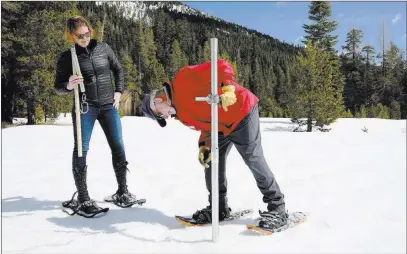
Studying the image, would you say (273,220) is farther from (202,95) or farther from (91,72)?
(91,72)

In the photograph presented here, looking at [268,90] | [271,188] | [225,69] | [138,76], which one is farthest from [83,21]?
[268,90]

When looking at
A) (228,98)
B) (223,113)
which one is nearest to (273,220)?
(223,113)

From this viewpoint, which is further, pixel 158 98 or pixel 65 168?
pixel 65 168

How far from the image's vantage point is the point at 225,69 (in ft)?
9.53

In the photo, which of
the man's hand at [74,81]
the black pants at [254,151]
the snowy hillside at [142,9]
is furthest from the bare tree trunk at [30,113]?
the snowy hillside at [142,9]

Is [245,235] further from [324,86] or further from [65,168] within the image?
[324,86]

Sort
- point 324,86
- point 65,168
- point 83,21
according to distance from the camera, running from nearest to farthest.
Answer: point 83,21, point 65,168, point 324,86

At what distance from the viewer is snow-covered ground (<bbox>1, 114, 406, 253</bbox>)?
9.53 ft

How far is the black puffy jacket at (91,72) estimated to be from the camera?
373 cm

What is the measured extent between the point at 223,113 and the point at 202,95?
21 cm

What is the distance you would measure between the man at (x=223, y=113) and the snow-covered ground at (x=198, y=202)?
37 centimetres

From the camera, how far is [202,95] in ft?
9.83

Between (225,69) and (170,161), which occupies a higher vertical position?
(225,69)

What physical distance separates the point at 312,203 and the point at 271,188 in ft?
2.90
